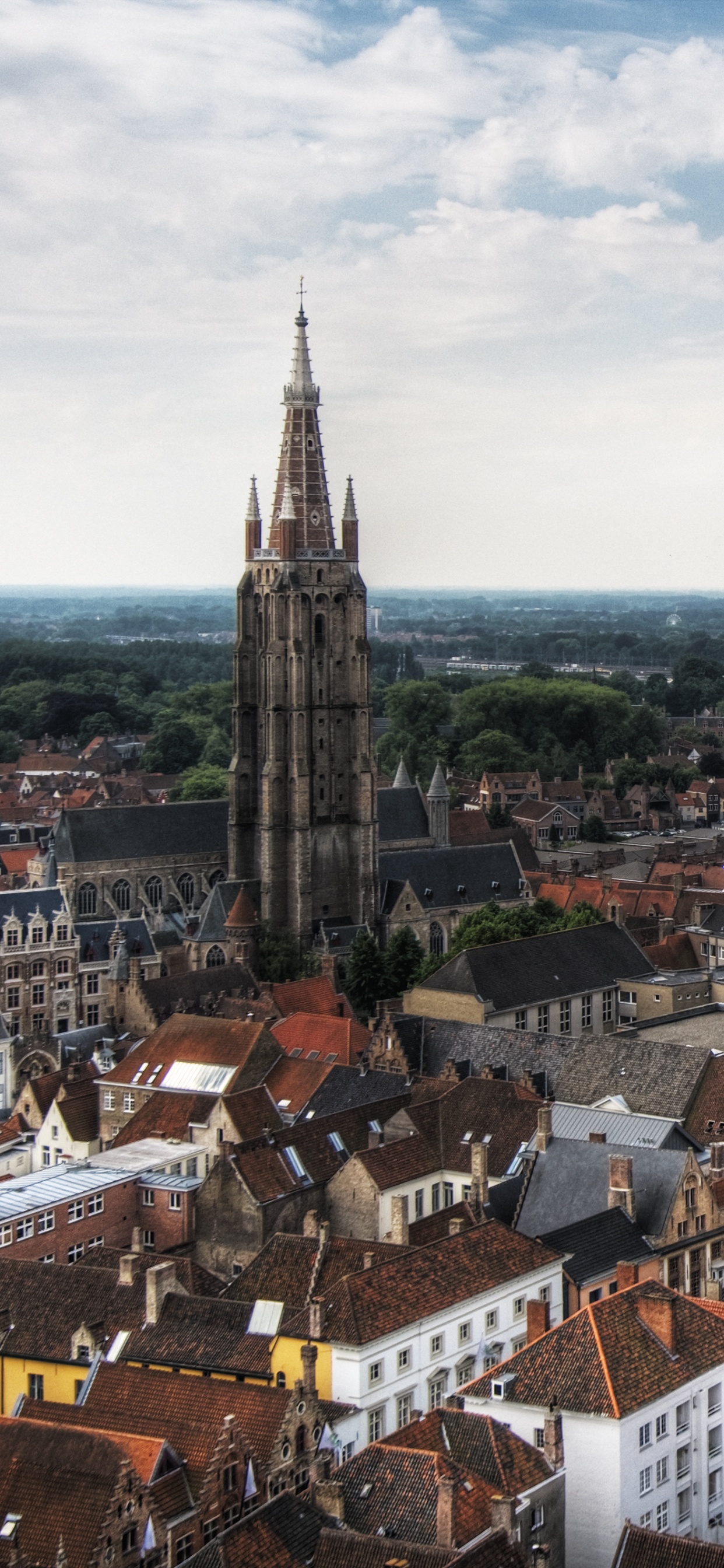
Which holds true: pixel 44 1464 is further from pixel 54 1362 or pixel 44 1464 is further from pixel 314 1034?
pixel 314 1034

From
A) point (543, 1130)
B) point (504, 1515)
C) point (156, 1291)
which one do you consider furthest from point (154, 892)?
point (504, 1515)

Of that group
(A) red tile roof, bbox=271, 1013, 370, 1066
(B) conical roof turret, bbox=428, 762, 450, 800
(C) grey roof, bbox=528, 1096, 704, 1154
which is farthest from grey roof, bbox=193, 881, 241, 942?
(C) grey roof, bbox=528, 1096, 704, 1154

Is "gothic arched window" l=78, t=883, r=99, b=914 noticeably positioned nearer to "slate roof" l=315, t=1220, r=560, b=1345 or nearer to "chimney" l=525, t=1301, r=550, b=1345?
"slate roof" l=315, t=1220, r=560, b=1345

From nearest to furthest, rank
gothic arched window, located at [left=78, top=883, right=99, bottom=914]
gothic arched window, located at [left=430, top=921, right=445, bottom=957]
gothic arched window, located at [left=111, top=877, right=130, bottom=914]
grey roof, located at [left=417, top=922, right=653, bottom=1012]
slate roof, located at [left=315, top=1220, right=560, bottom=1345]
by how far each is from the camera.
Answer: slate roof, located at [left=315, top=1220, right=560, bottom=1345], grey roof, located at [left=417, top=922, right=653, bottom=1012], gothic arched window, located at [left=78, top=883, right=99, bottom=914], gothic arched window, located at [left=111, top=877, right=130, bottom=914], gothic arched window, located at [left=430, top=921, right=445, bottom=957]

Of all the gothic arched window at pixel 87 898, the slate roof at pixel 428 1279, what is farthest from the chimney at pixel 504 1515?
the gothic arched window at pixel 87 898

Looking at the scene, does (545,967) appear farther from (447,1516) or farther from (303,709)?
(447,1516)

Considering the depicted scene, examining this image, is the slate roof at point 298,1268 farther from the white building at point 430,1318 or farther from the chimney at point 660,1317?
the chimney at point 660,1317

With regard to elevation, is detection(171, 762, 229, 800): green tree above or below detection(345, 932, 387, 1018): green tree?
above
